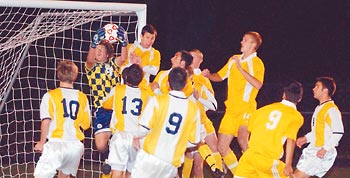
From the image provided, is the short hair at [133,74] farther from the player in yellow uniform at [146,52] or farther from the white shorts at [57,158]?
the player in yellow uniform at [146,52]

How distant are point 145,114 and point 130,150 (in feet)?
4.35

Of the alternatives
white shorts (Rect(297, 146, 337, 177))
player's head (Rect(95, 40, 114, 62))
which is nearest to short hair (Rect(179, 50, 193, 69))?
player's head (Rect(95, 40, 114, 62))

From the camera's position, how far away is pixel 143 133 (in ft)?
24.5

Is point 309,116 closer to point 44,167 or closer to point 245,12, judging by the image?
point 245,12

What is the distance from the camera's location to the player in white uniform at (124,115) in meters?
8.40

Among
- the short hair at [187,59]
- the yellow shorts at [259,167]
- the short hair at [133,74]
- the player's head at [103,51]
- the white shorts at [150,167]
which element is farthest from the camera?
the player's head at [103,51]

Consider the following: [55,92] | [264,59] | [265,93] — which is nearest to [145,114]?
[55,92]

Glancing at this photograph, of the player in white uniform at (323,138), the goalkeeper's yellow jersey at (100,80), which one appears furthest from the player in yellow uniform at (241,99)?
the goalkeeper's yellow jersey at (100,80)

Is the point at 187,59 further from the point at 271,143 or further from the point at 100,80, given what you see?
the point at 271,143

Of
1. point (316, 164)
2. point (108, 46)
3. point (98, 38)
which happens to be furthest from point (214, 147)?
point (98, 38)

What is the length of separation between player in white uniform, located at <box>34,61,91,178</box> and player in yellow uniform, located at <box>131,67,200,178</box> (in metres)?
0.96

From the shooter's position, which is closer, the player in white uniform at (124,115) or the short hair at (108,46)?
the player in white uniform at (124,115)

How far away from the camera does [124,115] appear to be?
8461mm

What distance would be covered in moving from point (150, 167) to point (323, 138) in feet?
8.12
